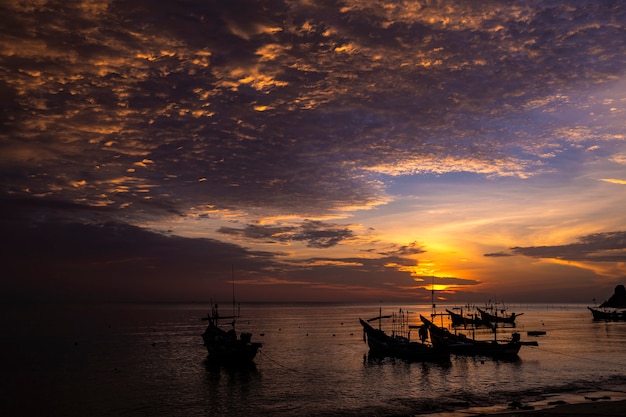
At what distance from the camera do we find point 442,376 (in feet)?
139

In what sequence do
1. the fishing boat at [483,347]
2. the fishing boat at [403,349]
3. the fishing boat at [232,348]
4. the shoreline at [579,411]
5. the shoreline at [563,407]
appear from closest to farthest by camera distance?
the shoreline at [579,411] → the shoreline at [563,407] → the fishing boat at [232,348] → the fishing boat at [403,349] → the fishing boat at [483,347]

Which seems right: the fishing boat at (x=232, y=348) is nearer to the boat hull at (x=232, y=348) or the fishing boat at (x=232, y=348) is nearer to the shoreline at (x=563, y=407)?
the boat hull at (x=232, y=348)

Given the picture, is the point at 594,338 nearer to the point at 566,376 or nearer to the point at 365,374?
the point at 566,376

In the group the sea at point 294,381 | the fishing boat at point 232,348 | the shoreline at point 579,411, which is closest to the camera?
the shoreline at point 579,411

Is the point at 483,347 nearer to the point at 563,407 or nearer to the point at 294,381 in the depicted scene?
the point at 294,381

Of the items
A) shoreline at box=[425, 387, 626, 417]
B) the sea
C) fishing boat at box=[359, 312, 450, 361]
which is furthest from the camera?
fishing boat at box=[359, 312, 450, 361]

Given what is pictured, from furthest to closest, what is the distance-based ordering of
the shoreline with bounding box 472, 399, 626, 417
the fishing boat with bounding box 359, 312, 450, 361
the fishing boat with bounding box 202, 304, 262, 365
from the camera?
the fishing boat with bounding box 359, 312, 450, 361 → the fishing boat with bounding box 202, 304, 262, 365 → the shoreline with bounding box 472, 399, 626, 417

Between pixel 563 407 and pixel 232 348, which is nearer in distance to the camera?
pixel 563 407

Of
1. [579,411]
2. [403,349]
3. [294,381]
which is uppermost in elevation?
[579,411]

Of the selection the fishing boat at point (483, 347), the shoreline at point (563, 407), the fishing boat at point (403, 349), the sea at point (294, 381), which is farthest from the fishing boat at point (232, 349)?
the shoreline at point (563, 407)

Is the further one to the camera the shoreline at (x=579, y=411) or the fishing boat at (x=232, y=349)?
the fishing boat at (x=232, y=349)

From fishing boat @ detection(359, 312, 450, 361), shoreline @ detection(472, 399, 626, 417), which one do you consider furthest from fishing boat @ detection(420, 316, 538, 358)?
shoreline @ detection(472, 399, 626, 417)

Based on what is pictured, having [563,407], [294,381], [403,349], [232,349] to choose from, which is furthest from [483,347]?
[232,349]

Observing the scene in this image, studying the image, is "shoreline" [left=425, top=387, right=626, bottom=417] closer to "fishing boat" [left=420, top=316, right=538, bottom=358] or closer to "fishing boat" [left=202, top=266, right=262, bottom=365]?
"fishing boat" [left=420, top=316, right=538, bottom=358]
